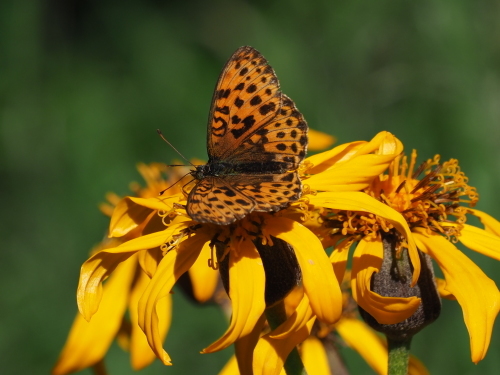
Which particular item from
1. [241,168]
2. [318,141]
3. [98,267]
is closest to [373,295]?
[241,168]

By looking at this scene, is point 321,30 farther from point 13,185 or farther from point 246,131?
point 246,131

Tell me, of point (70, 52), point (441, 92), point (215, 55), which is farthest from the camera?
point (70, 52)

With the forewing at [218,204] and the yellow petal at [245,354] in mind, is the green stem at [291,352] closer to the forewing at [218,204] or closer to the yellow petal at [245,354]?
the yellow petal at [245,354]

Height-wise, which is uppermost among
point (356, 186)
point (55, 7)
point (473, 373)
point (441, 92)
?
point (55, 7)

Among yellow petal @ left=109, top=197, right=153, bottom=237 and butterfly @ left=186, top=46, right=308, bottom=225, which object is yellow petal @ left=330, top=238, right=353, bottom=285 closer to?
butterfly @ left=186, top=46, right=308, bottom=225

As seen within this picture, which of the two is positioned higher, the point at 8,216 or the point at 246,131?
the point at 246,131

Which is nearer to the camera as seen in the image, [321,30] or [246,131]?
[246,131]

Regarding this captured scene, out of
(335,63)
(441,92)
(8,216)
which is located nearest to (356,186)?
(441,92)
